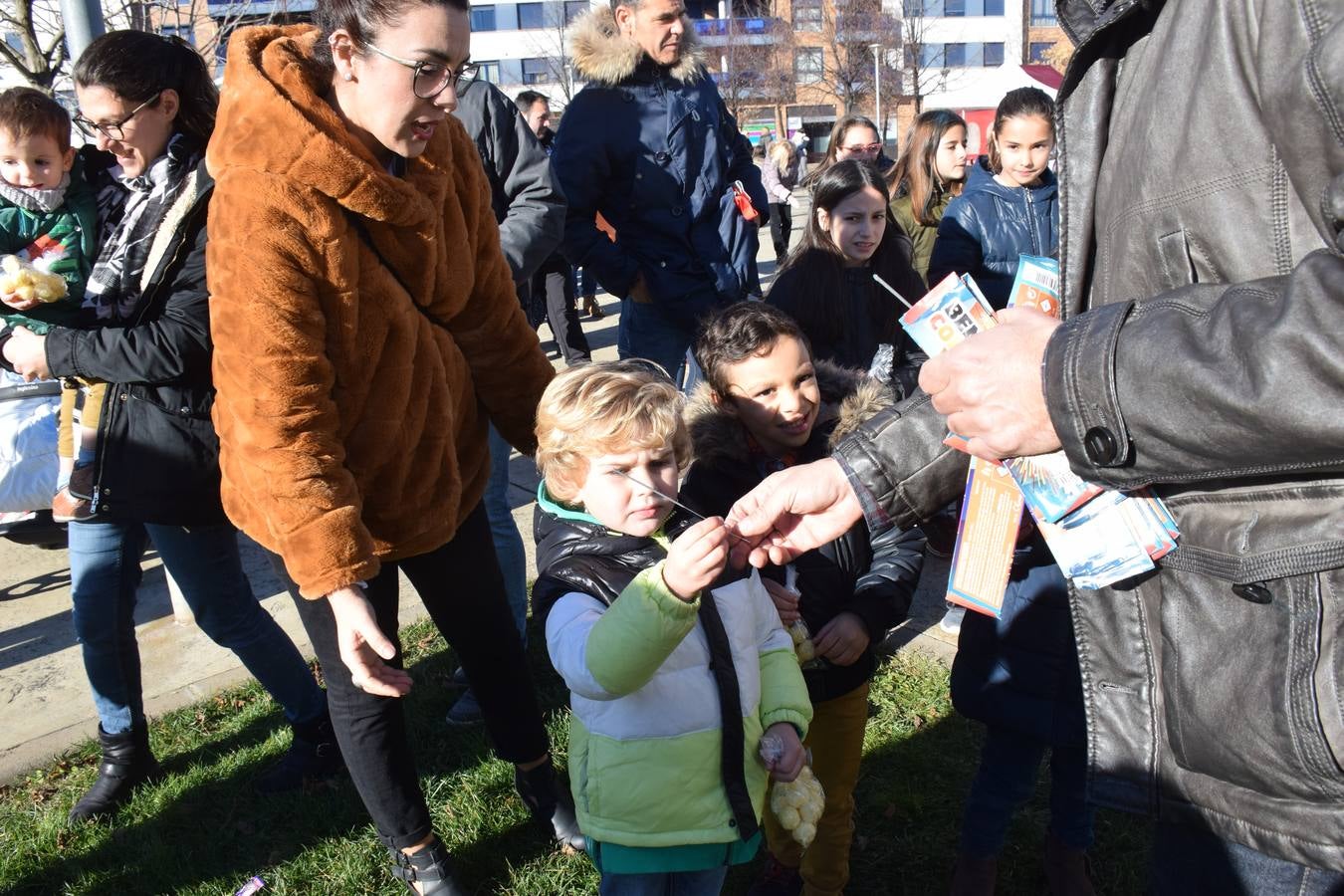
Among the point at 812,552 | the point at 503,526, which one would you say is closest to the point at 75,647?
the point at 503,526

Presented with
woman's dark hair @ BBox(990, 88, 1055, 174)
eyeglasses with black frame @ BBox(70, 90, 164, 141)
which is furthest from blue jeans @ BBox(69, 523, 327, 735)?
woman's dark hair @ BBox(990, 88, 1055, 174)

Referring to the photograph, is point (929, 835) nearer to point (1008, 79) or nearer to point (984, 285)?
point (984, 285)

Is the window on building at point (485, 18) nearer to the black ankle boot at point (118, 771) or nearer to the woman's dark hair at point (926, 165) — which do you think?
the woman's dark hair at point (926, 165)

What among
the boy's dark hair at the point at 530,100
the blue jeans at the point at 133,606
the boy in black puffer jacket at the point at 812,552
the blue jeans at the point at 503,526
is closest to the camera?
the boy in black puffer jacket at the point at 812,552

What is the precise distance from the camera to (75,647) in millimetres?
4457

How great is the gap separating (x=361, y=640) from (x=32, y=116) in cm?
234

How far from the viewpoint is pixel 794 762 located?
7.22ft

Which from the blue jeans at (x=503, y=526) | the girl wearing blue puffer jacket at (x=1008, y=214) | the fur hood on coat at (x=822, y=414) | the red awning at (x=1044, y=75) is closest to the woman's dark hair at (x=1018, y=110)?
the girl wearing blue puffer jacket at (x=1008, y=214)

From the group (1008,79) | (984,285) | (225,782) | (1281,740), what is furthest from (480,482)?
(1008,79)

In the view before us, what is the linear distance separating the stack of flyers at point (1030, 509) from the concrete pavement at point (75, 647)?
2.26 metres

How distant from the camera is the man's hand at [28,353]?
2.83 m

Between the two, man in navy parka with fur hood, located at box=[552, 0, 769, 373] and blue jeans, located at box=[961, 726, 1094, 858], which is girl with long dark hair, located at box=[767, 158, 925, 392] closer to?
man in navy parka with fur hood, located at box=[552, 0, 769, 373]

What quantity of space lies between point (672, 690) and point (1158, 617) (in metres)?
0.95

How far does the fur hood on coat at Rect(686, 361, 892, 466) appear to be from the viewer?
2.59 metres
